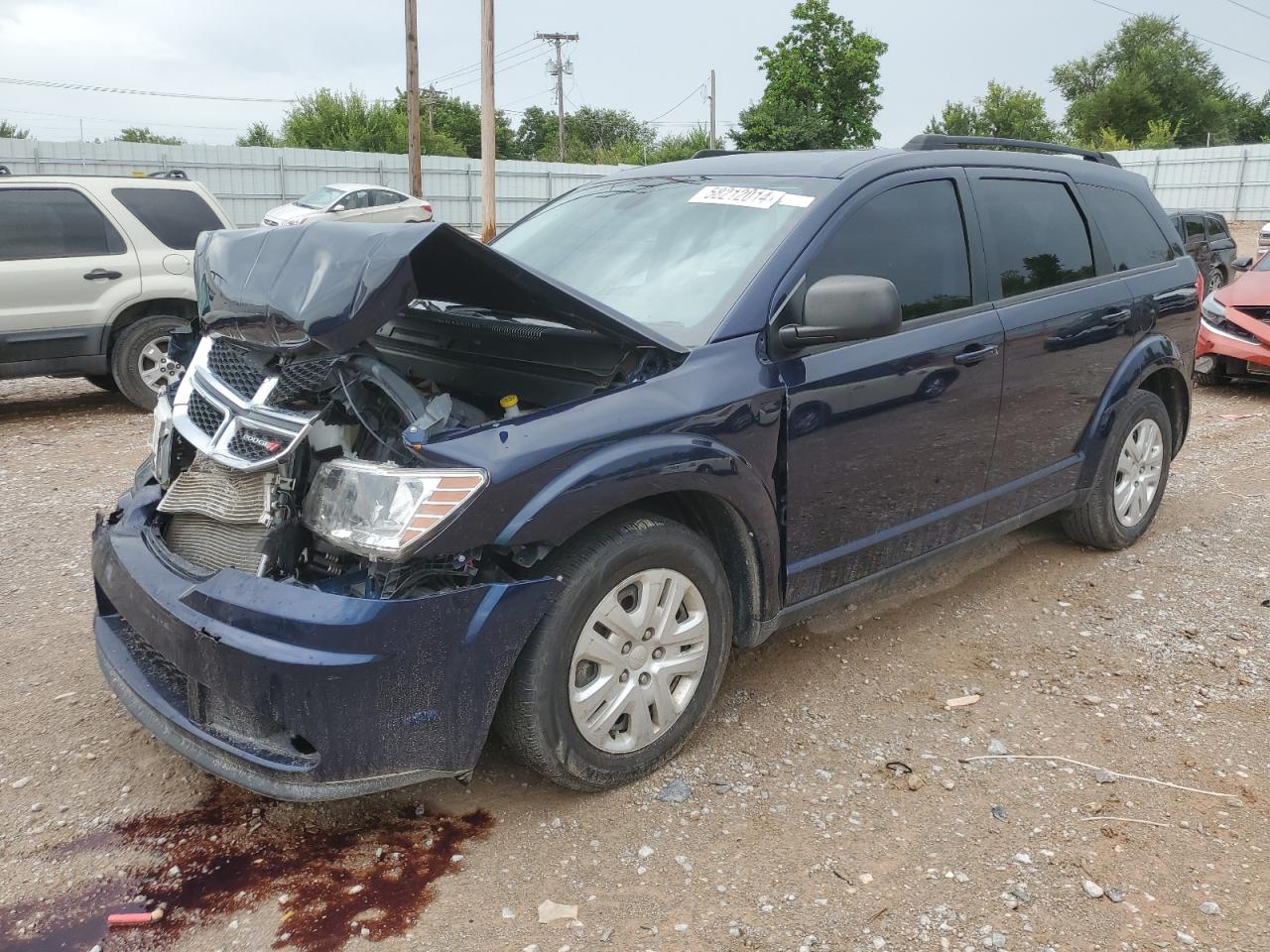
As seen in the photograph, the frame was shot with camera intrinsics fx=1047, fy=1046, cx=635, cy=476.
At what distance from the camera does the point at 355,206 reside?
21.2 meters

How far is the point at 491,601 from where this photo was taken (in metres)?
2.55

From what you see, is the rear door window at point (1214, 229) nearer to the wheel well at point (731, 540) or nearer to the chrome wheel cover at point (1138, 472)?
the chrome wheel cover at point (1138, 472)

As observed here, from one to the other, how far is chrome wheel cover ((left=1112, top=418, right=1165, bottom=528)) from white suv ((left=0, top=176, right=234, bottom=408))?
20.6ft

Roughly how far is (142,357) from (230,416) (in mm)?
5941

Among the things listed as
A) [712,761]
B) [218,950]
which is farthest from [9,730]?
[712,761]

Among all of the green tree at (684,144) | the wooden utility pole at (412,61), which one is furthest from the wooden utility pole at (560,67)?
the wooden utility pole at (412,61)

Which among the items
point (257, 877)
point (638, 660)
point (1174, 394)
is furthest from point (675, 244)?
point (1174, 394)

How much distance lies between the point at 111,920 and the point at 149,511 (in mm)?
1185

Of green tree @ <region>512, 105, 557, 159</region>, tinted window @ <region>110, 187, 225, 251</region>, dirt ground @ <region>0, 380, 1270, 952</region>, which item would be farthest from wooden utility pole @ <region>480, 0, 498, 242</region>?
green tree @ <region>512, 105, 557, 159</region>

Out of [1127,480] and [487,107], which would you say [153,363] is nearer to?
[1127,480]

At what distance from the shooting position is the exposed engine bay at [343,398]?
2.55 metres

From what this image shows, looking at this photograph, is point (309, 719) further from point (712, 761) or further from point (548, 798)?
point (712, 761)

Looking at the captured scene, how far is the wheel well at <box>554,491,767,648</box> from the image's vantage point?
10.0 feet

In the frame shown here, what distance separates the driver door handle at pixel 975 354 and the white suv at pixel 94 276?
5.94 meters
